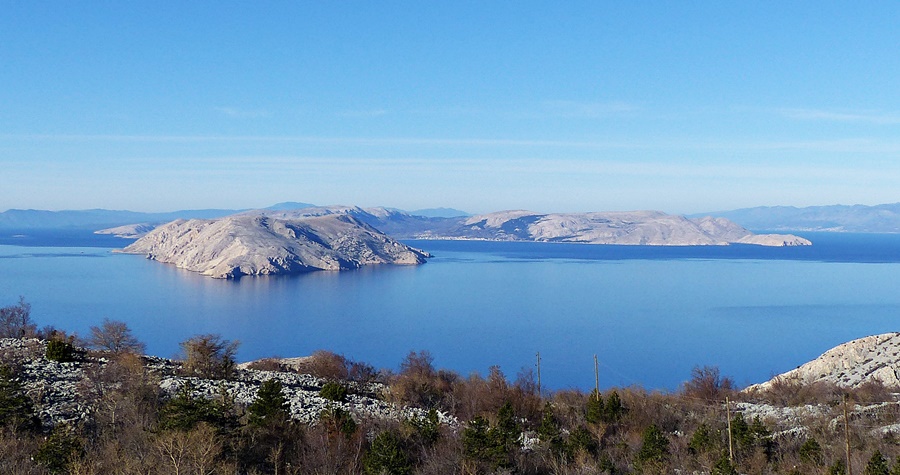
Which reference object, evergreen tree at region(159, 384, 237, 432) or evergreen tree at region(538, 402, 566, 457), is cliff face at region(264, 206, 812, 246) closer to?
evergreen tree at region(538, 402, 566, 457)

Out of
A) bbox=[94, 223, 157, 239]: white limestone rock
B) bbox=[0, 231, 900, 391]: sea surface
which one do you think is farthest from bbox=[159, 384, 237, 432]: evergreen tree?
bbox=[94, 223, 157, 239]: white limestone rock

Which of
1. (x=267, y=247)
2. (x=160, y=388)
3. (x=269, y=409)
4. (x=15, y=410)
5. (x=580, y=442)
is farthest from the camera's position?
(x=267, y=247)

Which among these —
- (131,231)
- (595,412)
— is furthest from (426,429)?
(131,231)

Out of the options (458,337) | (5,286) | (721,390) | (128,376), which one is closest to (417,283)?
(458,337)

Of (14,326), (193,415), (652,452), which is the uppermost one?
(193,415)

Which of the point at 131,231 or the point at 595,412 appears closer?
the point at 595,412

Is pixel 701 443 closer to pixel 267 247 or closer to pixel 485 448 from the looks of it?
pixel 485 448
